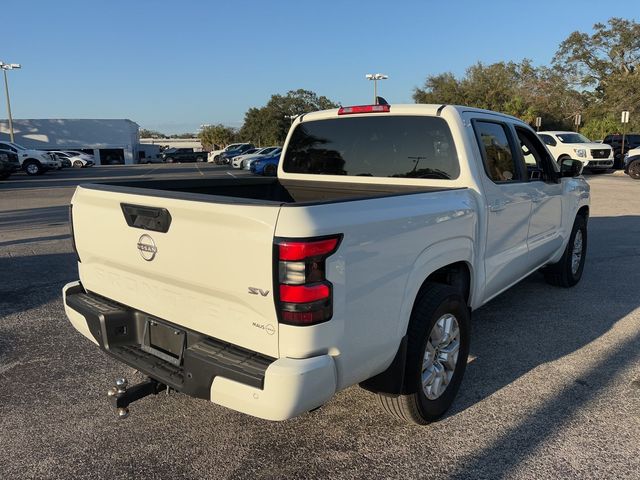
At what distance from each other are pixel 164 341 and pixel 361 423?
130 centimetres

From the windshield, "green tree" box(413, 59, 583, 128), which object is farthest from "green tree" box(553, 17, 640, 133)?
the windshield

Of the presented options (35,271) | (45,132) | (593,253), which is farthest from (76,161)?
(593,253)

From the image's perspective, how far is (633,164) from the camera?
816 inches

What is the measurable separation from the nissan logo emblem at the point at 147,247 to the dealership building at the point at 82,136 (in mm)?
67680

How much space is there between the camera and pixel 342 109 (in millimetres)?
4141

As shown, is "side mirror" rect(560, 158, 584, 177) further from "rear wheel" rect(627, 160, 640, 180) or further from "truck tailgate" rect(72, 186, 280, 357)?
"rear wheel" rect(627, 160, 640, 180)

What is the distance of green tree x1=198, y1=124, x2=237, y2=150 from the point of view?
96.8m

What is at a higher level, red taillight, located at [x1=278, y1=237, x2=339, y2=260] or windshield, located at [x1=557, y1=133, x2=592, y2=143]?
windshield, located at [x1=557, y1=133, x2=592, y2=143]

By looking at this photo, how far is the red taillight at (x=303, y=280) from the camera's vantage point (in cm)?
212

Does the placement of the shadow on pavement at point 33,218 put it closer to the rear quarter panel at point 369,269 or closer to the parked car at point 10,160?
the rear quarter panel at point 369,269

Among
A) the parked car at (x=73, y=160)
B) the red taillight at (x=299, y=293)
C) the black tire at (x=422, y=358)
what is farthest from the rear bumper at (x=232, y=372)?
the parked car at (x=73, y=160)

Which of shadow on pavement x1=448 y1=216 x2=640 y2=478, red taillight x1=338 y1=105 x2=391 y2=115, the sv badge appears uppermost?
red taillight x1=338 y1=105 x2=391 y2=115

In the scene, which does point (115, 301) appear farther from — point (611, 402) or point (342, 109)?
→ point (611, 402)

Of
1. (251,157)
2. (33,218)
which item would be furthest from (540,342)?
(251,157)
